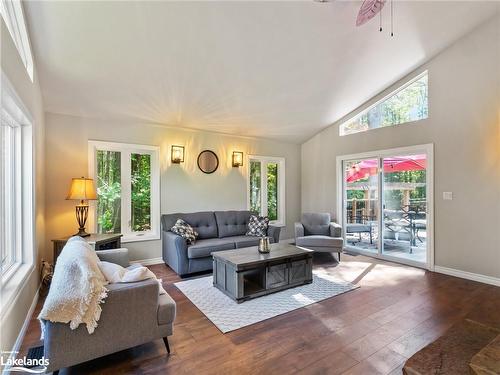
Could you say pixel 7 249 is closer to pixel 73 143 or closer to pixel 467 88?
pixel 73 143

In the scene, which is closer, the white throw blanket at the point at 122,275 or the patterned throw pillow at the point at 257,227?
Answer: the white throw blanket at the point at 122,275

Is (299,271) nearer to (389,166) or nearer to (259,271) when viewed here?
(259,271)

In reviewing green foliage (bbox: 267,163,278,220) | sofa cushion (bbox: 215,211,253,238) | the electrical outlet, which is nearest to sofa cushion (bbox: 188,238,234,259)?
sofa cushion (bbox: 215,211,253,238)

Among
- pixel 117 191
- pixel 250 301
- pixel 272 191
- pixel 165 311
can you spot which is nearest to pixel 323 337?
pixel 250 301

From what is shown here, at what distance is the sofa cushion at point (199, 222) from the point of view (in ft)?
14.4

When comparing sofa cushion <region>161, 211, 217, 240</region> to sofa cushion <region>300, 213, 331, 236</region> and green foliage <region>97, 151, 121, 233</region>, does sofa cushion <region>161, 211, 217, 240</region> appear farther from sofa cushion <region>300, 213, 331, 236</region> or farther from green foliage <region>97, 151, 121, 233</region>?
sofa cushion <region>300, 213, 331, 236</region>

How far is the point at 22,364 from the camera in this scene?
1946 mm

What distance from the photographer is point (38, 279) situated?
10.4 feet

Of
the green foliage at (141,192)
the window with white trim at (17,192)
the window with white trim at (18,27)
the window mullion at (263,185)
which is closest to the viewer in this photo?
the window with white trim at (18,27)

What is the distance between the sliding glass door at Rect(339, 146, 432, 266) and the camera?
14.4ft

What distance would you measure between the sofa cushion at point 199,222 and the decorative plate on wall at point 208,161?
0.87m

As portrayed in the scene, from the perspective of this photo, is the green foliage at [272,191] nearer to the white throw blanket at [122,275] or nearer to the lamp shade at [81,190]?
the lamp shade at [81,190]

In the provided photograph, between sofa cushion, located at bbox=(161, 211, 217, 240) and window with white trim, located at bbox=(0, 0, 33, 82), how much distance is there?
8.42 ft

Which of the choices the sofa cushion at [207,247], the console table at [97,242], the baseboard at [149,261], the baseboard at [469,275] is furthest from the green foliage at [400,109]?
the console table at [97,242]
